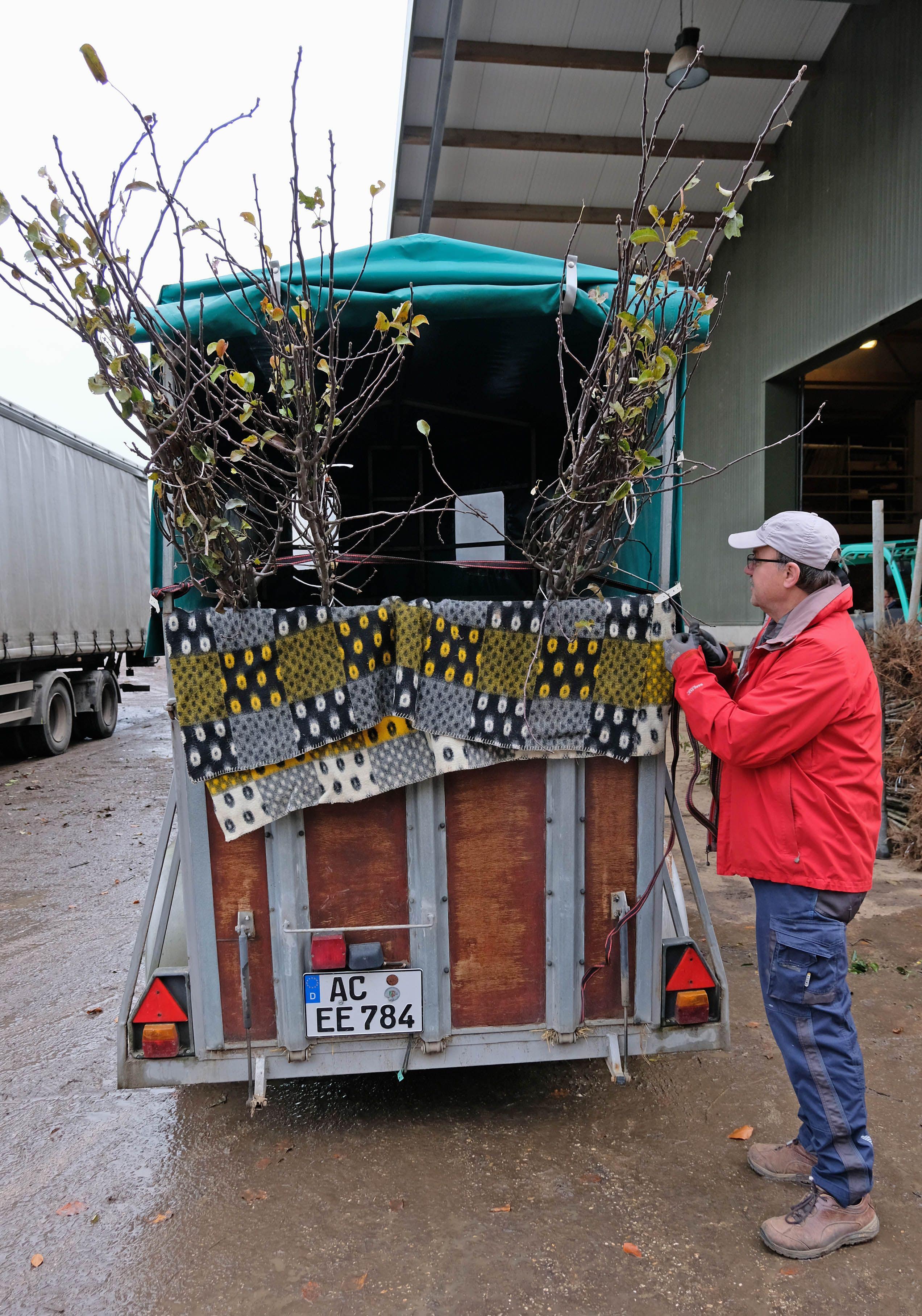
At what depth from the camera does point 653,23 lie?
955 centimetres

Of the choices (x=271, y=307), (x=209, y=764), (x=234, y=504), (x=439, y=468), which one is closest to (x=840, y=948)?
(x=209, y=764)

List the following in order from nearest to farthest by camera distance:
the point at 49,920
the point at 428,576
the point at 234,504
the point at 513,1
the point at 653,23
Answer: the point at 234,504
the point at 49,920
the point at 428,576
the point at 513,1
the point at 653,23

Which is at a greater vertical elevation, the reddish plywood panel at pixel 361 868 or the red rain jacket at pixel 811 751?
the red rain jacket at pixel 811 751

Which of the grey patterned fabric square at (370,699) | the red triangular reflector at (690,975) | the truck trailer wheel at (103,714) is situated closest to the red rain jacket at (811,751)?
the red triangular reflector at (690,975)

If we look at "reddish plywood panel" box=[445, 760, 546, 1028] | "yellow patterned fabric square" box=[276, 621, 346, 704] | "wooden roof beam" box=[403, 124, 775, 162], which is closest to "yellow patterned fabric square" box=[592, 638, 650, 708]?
"reddish plywood panel" box=[445, 760, 546, 1028]

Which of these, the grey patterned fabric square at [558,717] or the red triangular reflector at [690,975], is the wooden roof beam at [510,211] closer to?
the grey patterned fabric square at [558,717]

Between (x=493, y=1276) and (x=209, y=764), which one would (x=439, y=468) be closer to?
(x=209, y=764)

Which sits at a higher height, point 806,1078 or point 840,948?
point 840,948

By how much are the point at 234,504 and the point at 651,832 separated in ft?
5.44

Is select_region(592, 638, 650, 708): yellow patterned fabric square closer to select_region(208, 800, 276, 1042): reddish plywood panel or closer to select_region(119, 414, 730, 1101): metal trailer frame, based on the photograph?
select_region(119, 414, 730, 1101): metal trailer frame

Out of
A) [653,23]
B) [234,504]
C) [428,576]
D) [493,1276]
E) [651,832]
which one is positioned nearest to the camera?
[493,1276]

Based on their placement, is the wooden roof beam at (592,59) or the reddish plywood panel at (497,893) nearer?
the reddish plywood panel at (497,893)

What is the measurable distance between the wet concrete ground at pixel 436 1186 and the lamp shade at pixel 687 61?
8.01m

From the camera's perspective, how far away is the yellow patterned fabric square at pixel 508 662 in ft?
9.14
